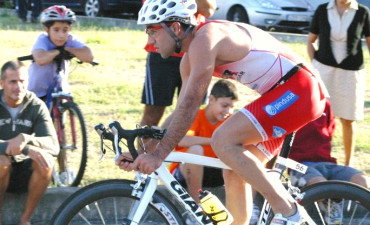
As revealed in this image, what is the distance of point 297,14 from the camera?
16.1 m

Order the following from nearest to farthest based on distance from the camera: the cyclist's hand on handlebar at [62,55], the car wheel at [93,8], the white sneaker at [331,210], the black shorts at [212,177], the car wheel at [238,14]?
the white sneaker at [331,210] < the black shorts at [212,177] < the cyclist's hand on handlebar at [62,55] < the car wheel at [238,14] < the car wheel at [93,8]

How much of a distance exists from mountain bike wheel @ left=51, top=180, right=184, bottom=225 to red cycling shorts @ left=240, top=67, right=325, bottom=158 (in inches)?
25.5

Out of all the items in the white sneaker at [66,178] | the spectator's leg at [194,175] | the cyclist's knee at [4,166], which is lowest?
the white sneaker at [66,178]

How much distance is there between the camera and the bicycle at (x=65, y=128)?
6.52 m

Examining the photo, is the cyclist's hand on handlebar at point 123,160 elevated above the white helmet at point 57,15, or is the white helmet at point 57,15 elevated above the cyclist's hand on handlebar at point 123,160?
the white helmet at point 57,15

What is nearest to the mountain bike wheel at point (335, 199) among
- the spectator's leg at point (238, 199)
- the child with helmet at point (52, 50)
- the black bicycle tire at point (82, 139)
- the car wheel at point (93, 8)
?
the spectator's leg at point (238, 199)

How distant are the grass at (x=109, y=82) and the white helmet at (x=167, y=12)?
8.44 feet

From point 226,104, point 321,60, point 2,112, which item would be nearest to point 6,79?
point 2,112

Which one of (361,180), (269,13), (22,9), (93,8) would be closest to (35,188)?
(361,180)

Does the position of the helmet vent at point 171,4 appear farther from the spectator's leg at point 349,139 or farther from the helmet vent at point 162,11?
the spectator's leg at point 349,139

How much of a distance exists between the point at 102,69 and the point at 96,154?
3.70m

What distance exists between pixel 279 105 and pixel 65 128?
258cm

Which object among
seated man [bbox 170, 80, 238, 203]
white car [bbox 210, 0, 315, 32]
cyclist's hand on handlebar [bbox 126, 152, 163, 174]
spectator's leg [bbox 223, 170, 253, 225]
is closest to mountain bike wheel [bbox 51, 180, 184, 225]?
cyclist's hand on handlebar [bbox 126, 152, 163, 174]

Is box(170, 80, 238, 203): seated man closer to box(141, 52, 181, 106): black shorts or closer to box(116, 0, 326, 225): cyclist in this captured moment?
box(141, 52, 181, 106): black shorts
